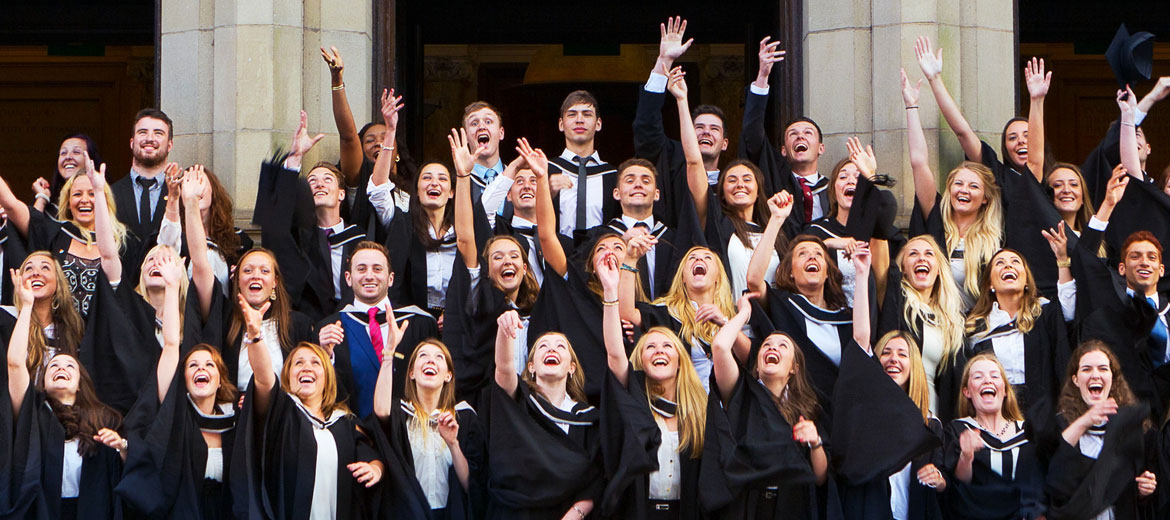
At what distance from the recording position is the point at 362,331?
9.19 metres

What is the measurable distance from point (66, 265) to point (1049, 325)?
15.2ft

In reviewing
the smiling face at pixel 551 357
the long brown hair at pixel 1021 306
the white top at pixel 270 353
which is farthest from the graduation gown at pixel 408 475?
the long brown hair at pixel 1021 306

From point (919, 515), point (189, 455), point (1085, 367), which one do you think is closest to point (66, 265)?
point (189, 455)

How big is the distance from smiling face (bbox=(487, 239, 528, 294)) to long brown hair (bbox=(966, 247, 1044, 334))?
2.12m

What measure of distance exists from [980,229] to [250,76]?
425cm

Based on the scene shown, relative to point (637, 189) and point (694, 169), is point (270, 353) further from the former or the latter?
point (694, 169)

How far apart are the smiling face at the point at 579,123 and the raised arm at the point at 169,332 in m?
2.33

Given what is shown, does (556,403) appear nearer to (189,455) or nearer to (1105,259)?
(189,455)

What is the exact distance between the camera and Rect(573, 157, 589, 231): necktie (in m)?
10.1

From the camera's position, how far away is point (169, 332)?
8656 millimetres

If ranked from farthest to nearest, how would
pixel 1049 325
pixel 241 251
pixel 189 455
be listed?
pixel 241 251, pixel 1049 325, pixel 189 455

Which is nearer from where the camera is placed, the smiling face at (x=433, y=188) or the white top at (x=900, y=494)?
the white top at (x=900, y=494)

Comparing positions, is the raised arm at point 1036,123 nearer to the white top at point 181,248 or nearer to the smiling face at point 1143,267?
the smiling face at point 1143,267

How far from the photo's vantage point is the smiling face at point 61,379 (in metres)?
8.58
